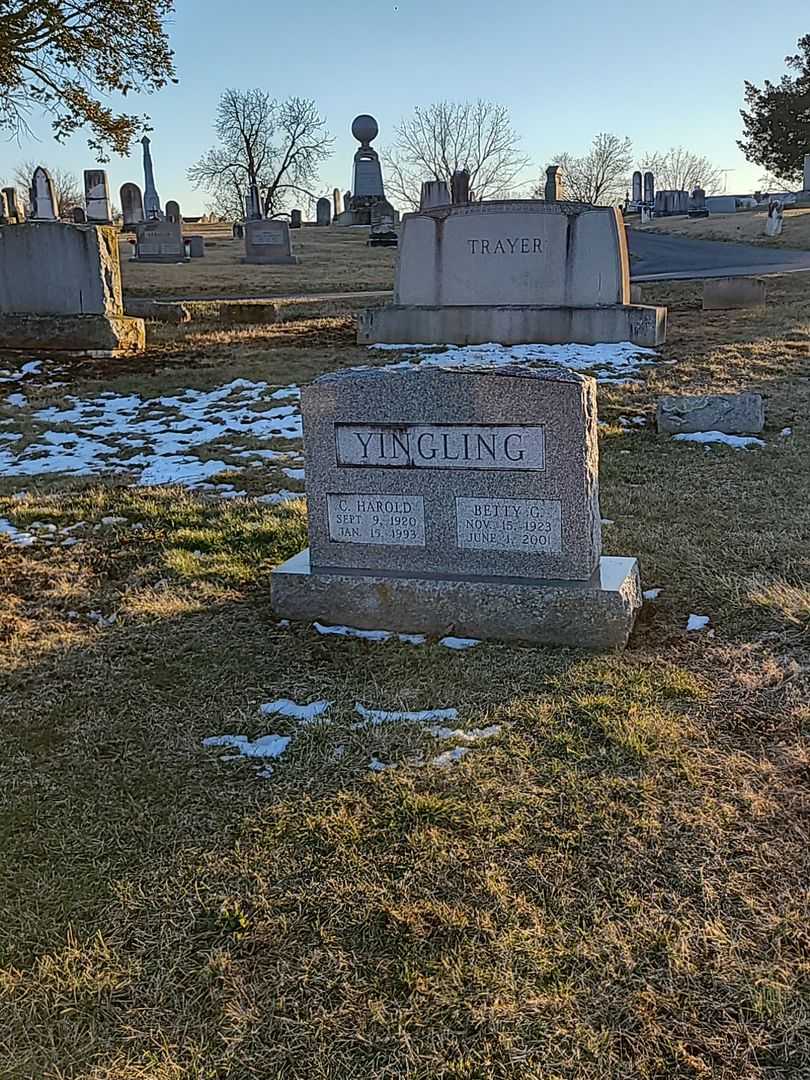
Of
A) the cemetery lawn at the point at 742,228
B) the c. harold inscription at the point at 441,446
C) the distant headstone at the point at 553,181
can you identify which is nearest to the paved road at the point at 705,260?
the cemetery lawn at the point at 742,228

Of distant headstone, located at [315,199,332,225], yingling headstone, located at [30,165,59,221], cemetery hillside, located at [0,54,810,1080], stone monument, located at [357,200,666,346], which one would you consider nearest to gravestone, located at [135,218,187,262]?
yingling headstone, located at [30,165,59,221]

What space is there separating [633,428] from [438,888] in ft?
19.2

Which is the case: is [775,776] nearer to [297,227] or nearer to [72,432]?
[72,432]

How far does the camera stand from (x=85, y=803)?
8.99ft

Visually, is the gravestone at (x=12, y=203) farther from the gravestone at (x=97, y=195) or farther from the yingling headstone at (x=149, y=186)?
the yingling headstone at (x=149, y=186)

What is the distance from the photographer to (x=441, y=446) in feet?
12.6

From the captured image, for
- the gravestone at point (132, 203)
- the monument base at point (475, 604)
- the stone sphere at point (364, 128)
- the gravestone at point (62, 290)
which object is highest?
the stone sphere at point (364, 128)

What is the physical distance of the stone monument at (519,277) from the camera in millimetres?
11438

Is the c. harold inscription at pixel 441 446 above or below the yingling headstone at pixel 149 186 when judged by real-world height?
below

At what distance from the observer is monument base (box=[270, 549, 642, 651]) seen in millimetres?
3682

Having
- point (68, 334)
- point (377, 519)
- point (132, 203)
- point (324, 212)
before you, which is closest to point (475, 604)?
point (377, 519)

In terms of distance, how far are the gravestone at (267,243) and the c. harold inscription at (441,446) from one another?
2796 centimetres

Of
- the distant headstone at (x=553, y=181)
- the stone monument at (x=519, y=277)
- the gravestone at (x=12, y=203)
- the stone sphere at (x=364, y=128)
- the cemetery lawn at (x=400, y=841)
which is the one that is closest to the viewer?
the cemetery lawn at (x=400, y=841)

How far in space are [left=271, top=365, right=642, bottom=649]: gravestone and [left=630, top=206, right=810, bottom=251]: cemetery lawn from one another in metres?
29.0
